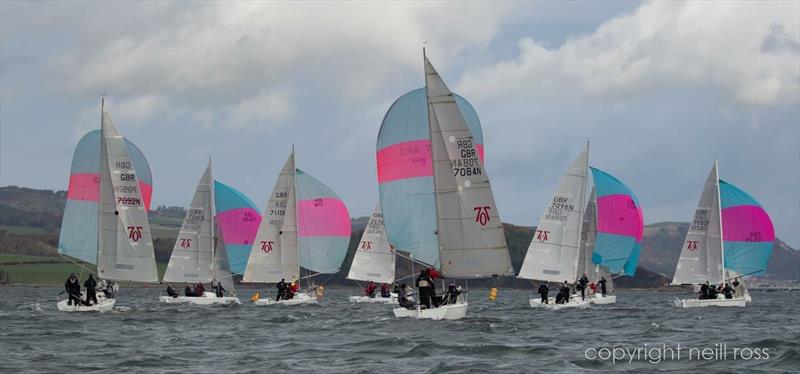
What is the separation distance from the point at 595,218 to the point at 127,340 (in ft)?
128

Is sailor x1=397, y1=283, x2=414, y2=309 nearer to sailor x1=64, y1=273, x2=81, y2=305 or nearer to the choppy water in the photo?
the choppy water

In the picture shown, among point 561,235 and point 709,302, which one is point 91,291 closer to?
point 561,235

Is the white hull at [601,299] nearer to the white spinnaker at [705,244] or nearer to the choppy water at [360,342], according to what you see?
the white spinnaker at [705,244]

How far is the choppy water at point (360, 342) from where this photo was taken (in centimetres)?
2470

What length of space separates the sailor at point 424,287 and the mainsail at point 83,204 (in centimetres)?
1784

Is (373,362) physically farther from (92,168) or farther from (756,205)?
(756,205)

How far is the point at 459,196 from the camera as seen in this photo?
115 ft

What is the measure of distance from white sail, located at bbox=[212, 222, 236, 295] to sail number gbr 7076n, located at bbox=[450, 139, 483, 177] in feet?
95.4

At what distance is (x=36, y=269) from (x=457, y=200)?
106 m

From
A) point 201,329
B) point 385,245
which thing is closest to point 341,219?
point 385,245

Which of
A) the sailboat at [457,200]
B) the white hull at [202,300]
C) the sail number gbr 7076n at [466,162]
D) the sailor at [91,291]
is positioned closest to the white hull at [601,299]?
the white hull at [202,300]

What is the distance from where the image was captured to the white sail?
61.9 meters

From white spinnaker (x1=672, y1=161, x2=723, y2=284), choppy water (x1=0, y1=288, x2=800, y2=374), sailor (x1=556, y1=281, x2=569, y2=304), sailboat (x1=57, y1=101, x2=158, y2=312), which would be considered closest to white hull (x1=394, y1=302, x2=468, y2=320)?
choppy water (x1=0, y1=288, x2=800, y2=374)

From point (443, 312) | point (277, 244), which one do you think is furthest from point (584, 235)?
point (443, 312)
